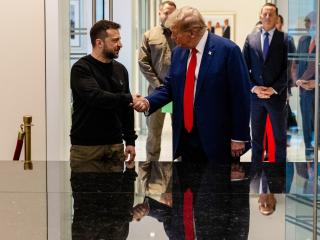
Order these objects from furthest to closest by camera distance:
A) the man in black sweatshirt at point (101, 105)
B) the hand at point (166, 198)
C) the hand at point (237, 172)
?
the man in black sweatshirt at point (101, 105) → the hand at point (237, 172) → the hand at point (166, 198)

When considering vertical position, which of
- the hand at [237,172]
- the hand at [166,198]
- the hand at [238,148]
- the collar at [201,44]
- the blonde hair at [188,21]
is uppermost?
the blonde hair at [188,21]

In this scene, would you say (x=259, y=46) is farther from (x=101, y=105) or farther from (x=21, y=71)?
(x=101, y=105)

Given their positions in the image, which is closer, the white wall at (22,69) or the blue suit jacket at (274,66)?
the white wall at (22,69)

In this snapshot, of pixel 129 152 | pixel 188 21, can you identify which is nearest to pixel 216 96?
pixel 188 21

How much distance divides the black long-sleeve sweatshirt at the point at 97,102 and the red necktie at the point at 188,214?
1.77 meters

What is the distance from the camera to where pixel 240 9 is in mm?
11469

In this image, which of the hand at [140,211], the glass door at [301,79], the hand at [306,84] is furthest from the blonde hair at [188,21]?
the hand at [306,84]

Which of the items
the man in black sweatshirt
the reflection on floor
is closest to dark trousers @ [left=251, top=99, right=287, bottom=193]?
the man in black sweatshirt

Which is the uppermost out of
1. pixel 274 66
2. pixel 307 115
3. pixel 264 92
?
pixel 274 66

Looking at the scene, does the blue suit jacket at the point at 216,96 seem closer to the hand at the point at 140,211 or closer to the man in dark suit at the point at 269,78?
the hand at the point at 140,211

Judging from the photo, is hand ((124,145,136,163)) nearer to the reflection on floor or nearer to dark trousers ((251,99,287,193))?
the reflection on floor

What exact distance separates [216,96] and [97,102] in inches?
28.9

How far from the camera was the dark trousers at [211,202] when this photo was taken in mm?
1994

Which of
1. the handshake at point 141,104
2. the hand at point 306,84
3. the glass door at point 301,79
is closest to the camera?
the handshake at point 141,104
